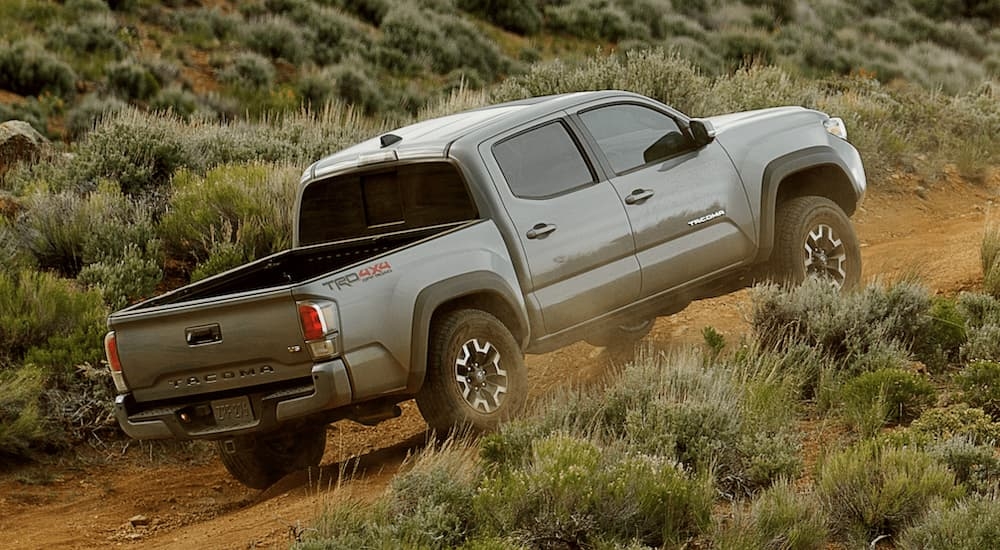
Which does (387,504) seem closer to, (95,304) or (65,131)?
(95,304)

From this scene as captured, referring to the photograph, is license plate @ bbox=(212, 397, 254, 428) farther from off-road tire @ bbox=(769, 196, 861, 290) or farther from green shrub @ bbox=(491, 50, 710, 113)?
green shrub @ bbox=(491, 50, 710, 113)

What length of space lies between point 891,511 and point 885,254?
22.1ft

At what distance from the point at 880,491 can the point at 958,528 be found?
48cm

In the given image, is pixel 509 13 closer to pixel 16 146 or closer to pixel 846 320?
pixel 16 146

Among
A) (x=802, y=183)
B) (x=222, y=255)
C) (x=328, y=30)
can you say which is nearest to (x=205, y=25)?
(x=328, y=30)

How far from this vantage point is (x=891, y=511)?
6.07 m

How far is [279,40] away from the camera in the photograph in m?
24.8

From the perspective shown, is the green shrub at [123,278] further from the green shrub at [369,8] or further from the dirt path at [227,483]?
the green shrub at [369,8]

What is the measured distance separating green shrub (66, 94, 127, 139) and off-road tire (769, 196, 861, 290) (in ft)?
40.7

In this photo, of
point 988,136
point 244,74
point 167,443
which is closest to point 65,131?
point 244,74

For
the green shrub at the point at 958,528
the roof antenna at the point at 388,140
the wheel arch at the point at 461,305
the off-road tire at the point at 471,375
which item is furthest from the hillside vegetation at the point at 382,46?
the green shrub at the point at 958,528

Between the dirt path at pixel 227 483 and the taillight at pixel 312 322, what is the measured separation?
28.2 inches

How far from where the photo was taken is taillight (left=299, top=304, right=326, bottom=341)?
22.2ft

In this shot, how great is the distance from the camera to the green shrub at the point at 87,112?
19328 millimetres
